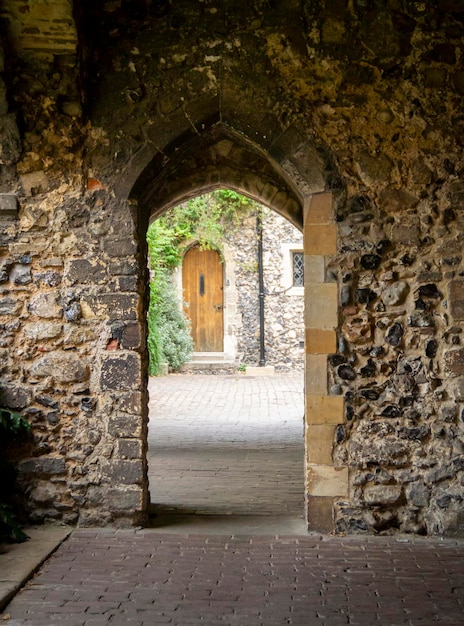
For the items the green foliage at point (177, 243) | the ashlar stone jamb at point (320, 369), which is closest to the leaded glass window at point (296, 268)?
the green foliage at point (177, 243)

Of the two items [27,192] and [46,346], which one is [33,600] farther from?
[27,192]

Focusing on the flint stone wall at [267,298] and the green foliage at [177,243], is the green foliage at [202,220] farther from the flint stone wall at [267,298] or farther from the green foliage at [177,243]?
the flint stone wall at [267,298]

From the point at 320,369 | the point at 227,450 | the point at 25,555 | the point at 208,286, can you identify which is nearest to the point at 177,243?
the point at 208,286

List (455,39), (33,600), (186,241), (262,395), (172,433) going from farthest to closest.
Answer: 1. (186,241)
2. (262,395)
3. (172,433)
4. (455,39)
5. (33,600)

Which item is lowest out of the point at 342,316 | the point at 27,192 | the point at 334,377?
the point at 334,377

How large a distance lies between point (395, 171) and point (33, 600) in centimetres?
342

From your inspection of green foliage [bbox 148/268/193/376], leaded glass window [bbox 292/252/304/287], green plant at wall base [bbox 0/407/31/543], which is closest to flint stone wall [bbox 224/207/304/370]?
leaded glass window [bbox 292/252/304/287]

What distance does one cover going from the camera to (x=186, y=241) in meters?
15.0

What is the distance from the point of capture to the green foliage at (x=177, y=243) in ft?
46.0

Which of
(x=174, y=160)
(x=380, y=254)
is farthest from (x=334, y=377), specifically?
(x=174, y=160)

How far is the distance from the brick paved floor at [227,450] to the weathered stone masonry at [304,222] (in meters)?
0.88

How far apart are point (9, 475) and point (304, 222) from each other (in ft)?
8.87

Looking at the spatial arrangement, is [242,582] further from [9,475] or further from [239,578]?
[9,475]

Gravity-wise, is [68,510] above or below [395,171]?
below
